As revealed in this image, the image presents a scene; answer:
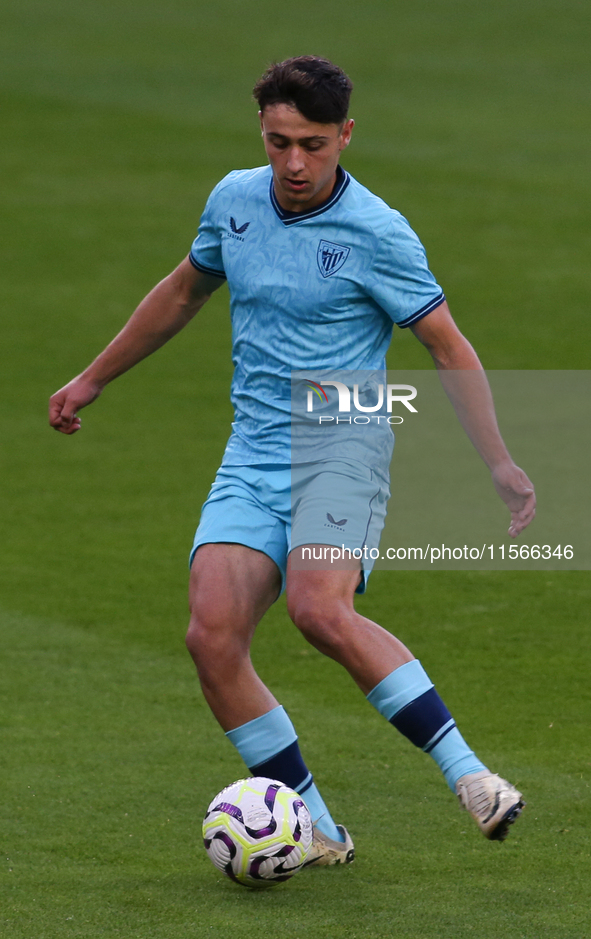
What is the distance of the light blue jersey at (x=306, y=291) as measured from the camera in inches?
159

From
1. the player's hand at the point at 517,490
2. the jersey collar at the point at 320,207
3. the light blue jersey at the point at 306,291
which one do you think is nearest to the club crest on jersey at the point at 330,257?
the light blue jersey at the point at 306,291

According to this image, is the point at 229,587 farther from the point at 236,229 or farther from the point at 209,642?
the point at 236,229

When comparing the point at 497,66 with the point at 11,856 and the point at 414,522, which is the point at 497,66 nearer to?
the point at 414,522

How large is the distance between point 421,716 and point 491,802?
319 millimetres

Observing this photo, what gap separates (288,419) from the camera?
4133 mm

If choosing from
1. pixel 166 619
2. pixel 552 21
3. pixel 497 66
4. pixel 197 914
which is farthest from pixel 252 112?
pixel 197 914

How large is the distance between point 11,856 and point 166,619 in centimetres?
275

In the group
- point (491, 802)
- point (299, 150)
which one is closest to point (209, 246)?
point (299, 150)

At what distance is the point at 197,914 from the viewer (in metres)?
3.83

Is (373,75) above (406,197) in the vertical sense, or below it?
above

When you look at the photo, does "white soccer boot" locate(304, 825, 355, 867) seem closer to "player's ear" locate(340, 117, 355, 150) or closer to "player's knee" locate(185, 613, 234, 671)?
"player's knee" locate(185, 613, 234, 671)

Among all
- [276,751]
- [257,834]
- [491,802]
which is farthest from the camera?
[276,751]

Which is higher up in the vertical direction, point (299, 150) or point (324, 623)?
point (299, 150)

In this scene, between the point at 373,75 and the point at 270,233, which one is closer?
the point at 270,233
